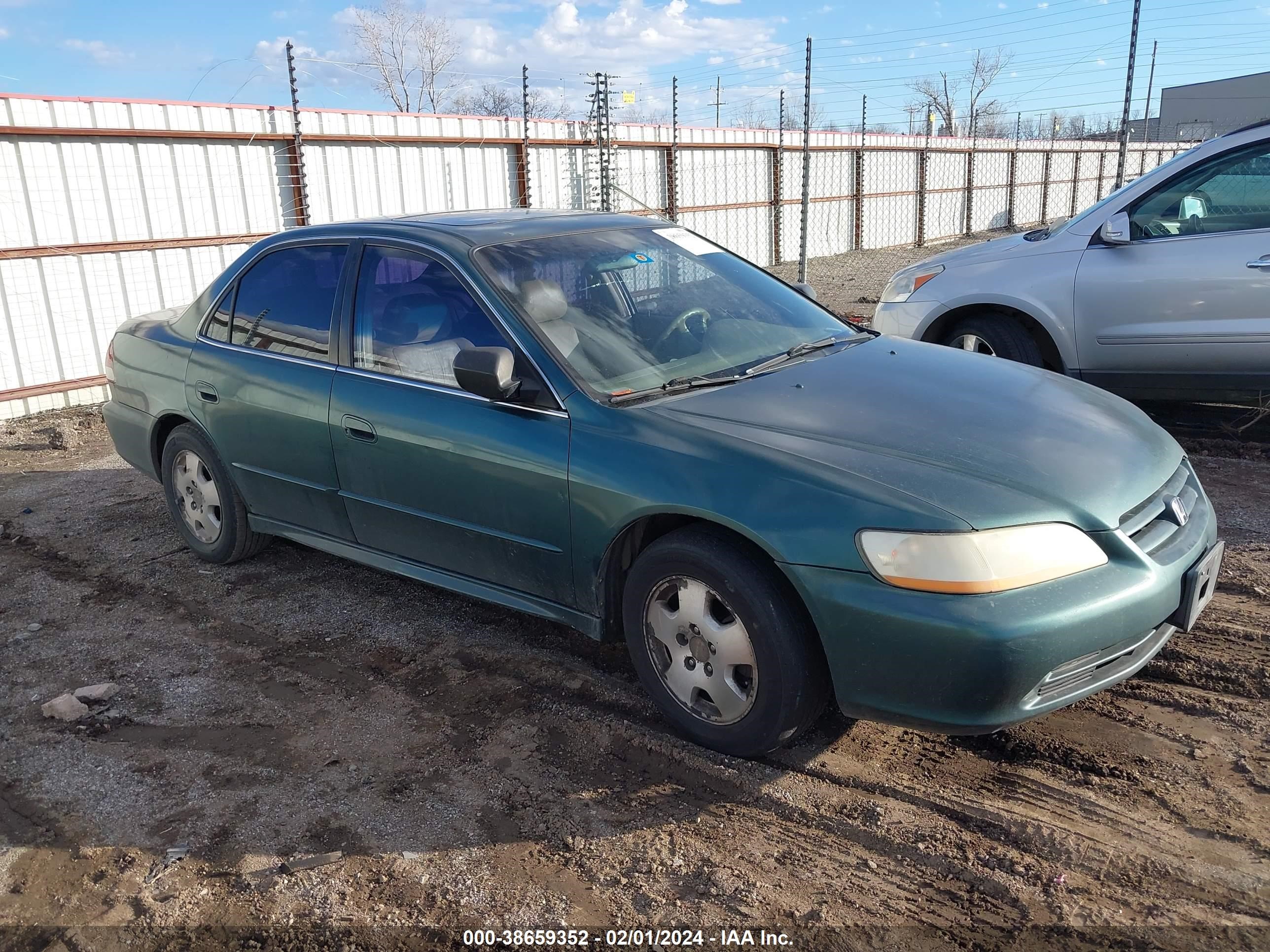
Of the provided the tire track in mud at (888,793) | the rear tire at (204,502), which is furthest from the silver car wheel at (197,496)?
the tire track in mud at (888,793)

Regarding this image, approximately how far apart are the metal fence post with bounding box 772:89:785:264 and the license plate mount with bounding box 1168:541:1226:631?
1729cm

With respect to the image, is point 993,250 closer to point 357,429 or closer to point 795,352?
point 795,352

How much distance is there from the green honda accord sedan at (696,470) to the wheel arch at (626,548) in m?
0.01

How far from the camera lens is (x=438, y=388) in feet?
12.4

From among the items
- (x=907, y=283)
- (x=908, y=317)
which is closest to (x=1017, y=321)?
(x=908, y=317)

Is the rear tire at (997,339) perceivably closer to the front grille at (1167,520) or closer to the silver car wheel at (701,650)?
the front grille at (1167,520)

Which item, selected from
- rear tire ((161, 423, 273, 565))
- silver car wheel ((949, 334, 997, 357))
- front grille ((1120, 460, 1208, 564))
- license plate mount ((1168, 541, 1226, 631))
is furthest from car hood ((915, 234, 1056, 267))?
rear tire ((161, 423, 273, 565))

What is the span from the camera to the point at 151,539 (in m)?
5.69

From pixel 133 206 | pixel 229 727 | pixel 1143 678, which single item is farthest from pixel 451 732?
pixel 133 206

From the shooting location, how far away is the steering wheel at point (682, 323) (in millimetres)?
3779

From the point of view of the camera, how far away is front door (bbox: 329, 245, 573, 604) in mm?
3480

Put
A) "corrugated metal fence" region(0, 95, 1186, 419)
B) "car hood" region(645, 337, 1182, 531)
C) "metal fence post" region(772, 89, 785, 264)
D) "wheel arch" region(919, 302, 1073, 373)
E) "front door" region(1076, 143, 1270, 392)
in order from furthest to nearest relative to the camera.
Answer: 1. "metal fence post" region(772, 89, 785, 264)
2. "corrugated metal fence" region(0, 95, 1186, 419)
3. "wheel arch" region(919, 302, 1073, 373)
4. "front door" region(1076, 143, 1270, 392)
5. "car hood" region(645, 337, 1182, 531)

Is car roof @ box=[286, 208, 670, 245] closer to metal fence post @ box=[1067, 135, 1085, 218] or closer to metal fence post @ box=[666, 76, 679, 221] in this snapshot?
metal fence post @ box=[666, 76, 679, 221]

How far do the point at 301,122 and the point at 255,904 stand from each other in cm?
1053
